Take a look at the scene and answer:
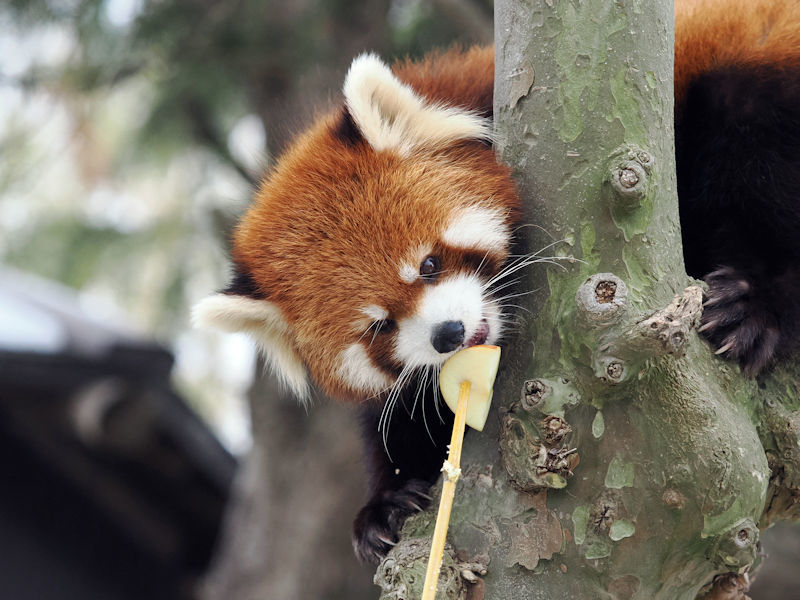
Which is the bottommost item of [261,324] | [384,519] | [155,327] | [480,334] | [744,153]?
[155,327]

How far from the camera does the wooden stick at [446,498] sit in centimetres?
169

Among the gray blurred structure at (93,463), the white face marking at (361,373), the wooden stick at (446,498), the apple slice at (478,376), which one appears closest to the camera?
the wooden stick at (446,498)

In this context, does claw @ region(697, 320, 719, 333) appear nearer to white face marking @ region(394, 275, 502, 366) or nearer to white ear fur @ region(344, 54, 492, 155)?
white face marking @ region(394, 275, 502, 366)

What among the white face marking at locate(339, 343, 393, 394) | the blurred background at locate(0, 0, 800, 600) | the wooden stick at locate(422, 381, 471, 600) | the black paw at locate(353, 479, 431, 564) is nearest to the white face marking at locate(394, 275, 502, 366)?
the white face marking at locate(339, 343, 393, 394)

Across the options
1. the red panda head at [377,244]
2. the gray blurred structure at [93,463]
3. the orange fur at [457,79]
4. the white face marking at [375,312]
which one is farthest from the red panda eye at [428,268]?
the gray blurred structure at [93,463]

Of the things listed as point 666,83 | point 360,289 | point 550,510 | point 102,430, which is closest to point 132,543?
point 102,430

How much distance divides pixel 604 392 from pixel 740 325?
0.44m

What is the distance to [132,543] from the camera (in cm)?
541

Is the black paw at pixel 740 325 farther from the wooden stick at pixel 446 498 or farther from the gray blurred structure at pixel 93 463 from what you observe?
the gray blurred structure at pixel 93 463

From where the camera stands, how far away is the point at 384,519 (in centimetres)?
246

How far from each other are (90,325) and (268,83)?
1.86m

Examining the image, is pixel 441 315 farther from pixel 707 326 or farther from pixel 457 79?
pixel 457 79

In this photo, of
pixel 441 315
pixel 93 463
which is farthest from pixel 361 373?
pixel 93 463

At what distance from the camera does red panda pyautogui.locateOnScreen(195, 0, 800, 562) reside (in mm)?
2223
